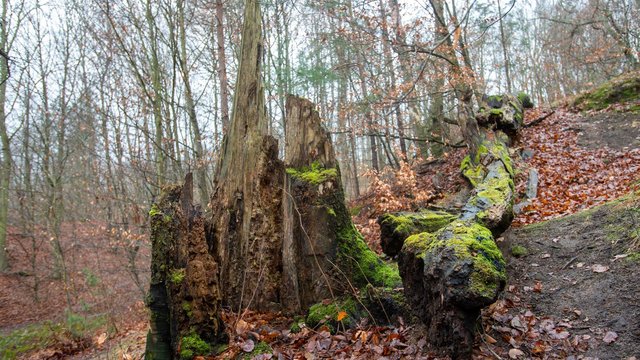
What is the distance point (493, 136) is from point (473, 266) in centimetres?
733

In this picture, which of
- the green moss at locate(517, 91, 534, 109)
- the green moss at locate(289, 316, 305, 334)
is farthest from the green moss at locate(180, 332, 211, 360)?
Answer: the green moss at locate(517, 91, 534, 109)

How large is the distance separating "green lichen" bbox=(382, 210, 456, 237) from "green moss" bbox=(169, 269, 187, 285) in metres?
2.50

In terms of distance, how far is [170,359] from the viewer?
379cm

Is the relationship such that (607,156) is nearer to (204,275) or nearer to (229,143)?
(229,143)

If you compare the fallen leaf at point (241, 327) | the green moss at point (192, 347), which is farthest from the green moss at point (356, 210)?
the green moss at point (192, 347)

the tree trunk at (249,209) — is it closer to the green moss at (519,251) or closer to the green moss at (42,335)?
the green moss at (519,251)

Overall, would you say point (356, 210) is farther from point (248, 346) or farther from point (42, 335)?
point (248, 346)

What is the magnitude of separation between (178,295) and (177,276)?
18cm

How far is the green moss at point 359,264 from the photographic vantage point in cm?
444

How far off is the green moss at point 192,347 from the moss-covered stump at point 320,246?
42.6 inches

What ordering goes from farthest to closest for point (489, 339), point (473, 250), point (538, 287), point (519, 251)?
point (519, 251)
point (538, 287)
point (489, 339)
point (473, 250)

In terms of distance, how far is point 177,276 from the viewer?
3.74m

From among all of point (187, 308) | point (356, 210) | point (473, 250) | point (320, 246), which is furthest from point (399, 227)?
point (356, 210)

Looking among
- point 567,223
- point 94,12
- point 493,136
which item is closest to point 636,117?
point 493,136
